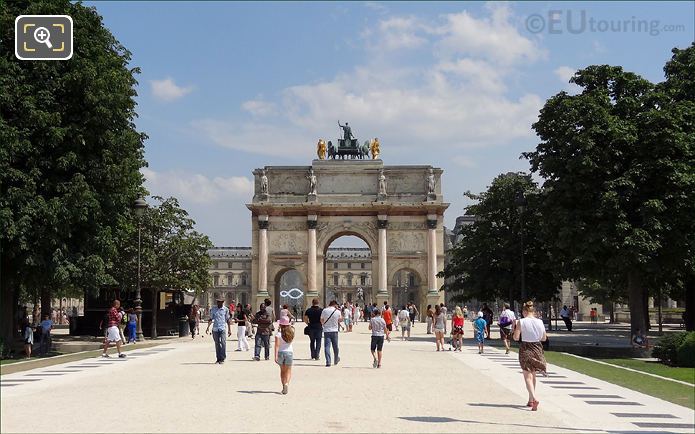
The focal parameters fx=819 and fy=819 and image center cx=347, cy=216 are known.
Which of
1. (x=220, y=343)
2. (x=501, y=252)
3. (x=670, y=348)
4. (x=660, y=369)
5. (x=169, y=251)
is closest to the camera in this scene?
(x=660, y=369)

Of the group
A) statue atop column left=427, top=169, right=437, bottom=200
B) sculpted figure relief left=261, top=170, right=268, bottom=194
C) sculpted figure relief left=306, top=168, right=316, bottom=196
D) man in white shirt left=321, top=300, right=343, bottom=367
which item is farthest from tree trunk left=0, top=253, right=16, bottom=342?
statue atop column left=427, top=169, right=437, bottom=200

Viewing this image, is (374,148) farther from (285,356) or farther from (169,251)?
(285,356)

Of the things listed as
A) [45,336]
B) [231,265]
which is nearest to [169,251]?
[45,336]

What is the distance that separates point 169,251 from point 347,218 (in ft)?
91.5

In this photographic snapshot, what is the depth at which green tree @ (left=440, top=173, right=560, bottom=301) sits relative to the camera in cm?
4272

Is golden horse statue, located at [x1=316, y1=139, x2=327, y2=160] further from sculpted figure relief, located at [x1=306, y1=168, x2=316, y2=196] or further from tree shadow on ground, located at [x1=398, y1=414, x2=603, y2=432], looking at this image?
tree shadow on ground, located at [x1=398, y1=414, x2=603, y2=432]

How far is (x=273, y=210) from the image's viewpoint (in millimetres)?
76438

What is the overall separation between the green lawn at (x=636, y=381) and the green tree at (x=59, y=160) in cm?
1584

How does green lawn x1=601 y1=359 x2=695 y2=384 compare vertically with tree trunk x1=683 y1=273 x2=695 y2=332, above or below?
below

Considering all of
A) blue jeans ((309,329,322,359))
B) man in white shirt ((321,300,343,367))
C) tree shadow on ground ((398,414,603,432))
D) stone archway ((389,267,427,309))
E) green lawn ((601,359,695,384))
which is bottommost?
green lawn ((601,359,695,384))

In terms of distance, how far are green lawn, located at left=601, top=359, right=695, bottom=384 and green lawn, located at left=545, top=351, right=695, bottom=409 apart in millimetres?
239

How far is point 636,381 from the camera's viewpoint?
755 inches

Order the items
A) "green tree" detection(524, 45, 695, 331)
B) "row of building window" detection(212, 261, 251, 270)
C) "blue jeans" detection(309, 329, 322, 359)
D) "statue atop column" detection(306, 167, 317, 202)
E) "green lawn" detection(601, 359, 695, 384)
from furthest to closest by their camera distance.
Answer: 1. "row of building window" detection(212, 261, 251, 270)
2. "statue atop column" detection(306, 167, 317, 202)
3. "green tree" detection(524, 45, 695, 331)
4. "blue jeans" detection(309, 329, 322, 359)
5. "green lawn" detection(601, 359, 695, 384)

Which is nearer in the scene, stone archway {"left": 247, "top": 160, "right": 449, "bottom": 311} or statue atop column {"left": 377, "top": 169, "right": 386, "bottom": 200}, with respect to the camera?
statue atop column {"left": 377, "top": 169, "right": 386, "bottom": 200}
